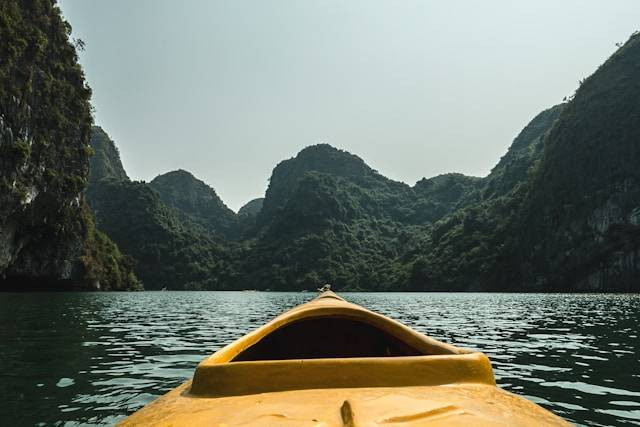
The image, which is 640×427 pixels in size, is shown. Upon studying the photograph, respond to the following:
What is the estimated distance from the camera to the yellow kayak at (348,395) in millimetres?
2152

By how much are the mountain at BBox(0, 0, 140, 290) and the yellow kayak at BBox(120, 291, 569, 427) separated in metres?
47.8

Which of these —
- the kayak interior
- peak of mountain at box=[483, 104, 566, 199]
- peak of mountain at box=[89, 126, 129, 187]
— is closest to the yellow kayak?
the kayak interior

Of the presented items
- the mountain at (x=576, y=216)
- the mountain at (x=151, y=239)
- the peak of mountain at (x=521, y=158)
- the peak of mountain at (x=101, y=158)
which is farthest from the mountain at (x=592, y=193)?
the peak of mountain at (x=101, y=158)

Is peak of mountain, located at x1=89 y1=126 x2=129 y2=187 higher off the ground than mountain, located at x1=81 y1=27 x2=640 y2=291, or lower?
higher

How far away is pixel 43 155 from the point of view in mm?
51250

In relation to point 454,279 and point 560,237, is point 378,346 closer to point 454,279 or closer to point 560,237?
point 560,237

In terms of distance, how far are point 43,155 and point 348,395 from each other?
58320 millimetres

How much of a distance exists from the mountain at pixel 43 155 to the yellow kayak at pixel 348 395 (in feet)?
157

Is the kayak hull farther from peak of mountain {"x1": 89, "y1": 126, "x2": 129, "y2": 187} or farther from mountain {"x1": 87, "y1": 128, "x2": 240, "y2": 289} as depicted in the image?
peak of mountain {"x1": 89, "y1": 126, "x2": 129, "y2": 187}

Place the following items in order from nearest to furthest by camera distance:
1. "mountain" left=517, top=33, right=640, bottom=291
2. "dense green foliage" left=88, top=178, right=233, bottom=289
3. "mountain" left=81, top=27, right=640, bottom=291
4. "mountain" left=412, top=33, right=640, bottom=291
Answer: "mountain" left=517, top=33, right=640, bottom=291
"mountain" left=412, top=33, right=640, bottom=291
"mountain" left=81, top=27, right=640, bottom=291
"dense green foliage" left=88, top=178, right=233, bottom=289

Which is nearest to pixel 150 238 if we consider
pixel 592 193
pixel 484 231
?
pixel 484 231

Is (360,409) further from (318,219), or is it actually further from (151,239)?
(318,219)

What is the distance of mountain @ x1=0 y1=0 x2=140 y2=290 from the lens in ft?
142

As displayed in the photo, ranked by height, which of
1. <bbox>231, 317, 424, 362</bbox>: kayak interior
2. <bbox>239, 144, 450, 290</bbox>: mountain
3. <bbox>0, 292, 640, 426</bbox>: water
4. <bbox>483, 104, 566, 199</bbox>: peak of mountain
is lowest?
<bbox>0, 292, 640, 426</bbox>: water
